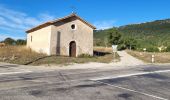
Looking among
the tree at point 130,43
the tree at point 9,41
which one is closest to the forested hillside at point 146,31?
the tree at point 130,43

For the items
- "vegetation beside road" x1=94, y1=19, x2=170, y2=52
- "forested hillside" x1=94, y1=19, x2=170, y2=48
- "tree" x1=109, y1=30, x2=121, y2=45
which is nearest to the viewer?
"tree" x1=109, y1=30, x2=121, y2=45

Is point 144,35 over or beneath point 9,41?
over

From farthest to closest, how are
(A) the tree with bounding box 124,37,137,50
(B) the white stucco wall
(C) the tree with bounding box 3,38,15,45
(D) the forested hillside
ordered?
(D) the forested hillside < (A) the tree with bounding box 124,37,137,50 < (C) the tree with bounding box 3,38,15,45 < (B) the white stucco wall

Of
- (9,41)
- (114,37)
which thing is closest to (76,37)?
(114,37)

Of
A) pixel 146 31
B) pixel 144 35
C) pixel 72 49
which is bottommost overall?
pixel 72 49

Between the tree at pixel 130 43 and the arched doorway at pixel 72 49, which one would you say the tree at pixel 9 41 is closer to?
the tree at pixel 130 43

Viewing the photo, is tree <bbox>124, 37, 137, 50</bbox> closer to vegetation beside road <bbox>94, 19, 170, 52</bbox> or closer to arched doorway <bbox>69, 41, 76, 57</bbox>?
vegetation beside road <bbox>94, 19, 170, 52</bbox>

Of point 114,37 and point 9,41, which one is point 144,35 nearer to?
point 114,37

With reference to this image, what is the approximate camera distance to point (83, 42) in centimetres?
3488

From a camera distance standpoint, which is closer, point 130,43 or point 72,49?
point 72,49

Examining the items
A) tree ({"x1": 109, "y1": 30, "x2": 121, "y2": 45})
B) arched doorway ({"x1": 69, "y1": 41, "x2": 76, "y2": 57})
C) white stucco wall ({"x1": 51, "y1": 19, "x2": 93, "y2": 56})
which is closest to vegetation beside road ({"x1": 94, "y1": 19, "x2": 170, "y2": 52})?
tree ({"x1": 109, "y1": 30, "x2": 121, "y2": 45})

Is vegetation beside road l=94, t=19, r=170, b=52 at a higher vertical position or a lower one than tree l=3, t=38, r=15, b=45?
higher

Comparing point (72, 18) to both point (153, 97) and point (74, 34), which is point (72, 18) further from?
point (153, 97)

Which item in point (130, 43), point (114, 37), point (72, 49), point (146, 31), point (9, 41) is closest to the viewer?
point (72, 49)
